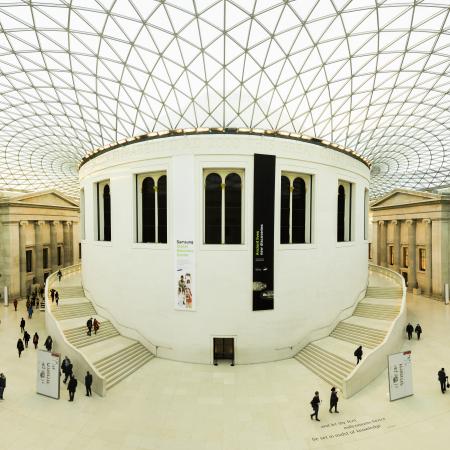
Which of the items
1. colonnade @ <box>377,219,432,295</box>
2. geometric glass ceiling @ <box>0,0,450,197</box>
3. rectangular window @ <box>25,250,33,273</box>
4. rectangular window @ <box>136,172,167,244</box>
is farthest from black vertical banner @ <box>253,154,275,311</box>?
rectangular window @ <box>25,250,33,273</box>

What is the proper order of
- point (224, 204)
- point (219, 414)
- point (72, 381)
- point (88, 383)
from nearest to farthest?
point (219, 414), point (72, 381), point (88, 383), point (224, 204)

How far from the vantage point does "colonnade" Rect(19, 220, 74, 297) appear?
33.7 m

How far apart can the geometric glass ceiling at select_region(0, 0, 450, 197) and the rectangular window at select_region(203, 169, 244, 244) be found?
4.38 m

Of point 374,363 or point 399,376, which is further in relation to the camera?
point 374,363

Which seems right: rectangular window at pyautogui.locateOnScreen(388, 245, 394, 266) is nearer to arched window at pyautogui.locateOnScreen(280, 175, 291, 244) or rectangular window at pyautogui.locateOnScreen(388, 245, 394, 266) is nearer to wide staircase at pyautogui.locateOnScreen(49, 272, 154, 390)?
arched window at pyautogui.locateOnScreen(280, 175, 291, 244)

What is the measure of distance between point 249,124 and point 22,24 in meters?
15.0

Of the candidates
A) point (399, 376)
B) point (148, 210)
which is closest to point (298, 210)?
point (148, 210)

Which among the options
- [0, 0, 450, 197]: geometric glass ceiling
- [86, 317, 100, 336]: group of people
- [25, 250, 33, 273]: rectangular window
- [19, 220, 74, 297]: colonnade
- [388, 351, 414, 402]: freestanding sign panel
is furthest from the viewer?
[25, 250, 33, 273]: rectangular window

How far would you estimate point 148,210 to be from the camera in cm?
1952

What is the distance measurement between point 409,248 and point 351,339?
82.6ft

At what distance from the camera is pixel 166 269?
18031 millimetres

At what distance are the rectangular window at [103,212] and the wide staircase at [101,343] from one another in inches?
225

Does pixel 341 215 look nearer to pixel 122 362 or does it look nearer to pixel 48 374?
pixel 122 362

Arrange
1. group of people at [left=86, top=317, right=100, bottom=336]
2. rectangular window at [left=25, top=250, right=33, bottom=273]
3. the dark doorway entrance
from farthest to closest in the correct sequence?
rectangular window at [left=25, top=250, right=33, bottom=273] < group of people at [left=86, top=317, right=100, bottom=336] < the dark doorway entrance
